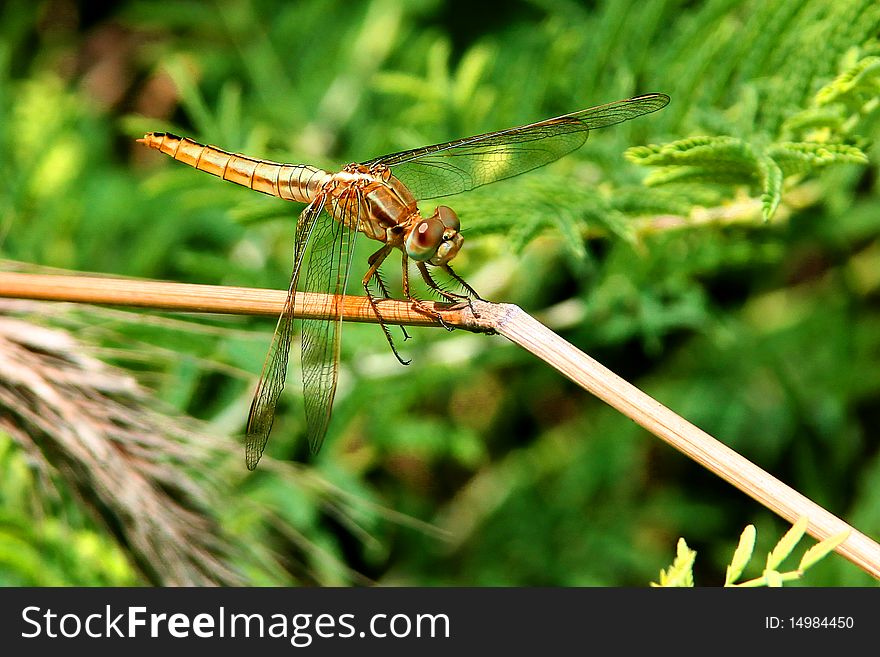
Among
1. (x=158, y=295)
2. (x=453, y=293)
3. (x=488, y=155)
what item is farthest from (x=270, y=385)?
(x=488, y=155)

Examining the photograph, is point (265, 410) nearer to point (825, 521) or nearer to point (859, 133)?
point (825, 521)

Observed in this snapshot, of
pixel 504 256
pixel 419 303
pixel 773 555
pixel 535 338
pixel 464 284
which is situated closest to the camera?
pixel 773 555

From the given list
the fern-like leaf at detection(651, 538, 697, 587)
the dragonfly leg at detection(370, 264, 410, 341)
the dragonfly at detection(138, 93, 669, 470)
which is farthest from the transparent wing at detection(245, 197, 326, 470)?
the fern-like leaf at detection(651, 538, 697, 587)

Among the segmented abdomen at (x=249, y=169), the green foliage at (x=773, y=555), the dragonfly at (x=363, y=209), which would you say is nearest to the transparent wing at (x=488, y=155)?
the dragonfly at (x=363, y=209)

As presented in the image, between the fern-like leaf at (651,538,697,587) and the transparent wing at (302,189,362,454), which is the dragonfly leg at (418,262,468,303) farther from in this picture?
the fern-like leaf at (651,538,697,587)

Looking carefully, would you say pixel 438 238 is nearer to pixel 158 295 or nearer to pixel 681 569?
pixel 158 295

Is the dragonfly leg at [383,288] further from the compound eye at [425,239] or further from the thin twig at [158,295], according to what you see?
the thin twig at [158,295]

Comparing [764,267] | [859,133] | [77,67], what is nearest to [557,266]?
[764,267]

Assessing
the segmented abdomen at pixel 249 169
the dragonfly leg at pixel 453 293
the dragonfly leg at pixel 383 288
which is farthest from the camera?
the segmented abdomen at pixel 249 169
